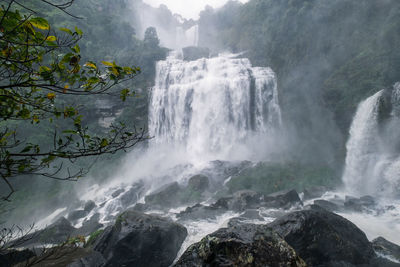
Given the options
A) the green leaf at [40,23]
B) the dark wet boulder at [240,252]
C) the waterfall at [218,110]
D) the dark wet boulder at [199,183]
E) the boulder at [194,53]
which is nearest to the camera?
the green leaf at [40,23]

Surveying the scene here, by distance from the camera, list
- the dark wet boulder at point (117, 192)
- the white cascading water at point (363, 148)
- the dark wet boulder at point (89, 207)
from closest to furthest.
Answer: the white cascading water at point (363, 148) → the dark wet boulder at point (89, 207) → the dark wet boulder at point (117, 192)

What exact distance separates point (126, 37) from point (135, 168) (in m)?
19.0

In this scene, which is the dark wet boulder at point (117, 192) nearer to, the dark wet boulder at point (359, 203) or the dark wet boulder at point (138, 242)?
the dark wet boulder at point (138, 242)

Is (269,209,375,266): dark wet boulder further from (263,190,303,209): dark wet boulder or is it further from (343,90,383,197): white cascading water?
(343,90,383,197): white cascading water

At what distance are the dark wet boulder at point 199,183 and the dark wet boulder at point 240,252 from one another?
12757 millimetres

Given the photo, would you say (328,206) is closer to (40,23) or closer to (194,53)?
(40,23)

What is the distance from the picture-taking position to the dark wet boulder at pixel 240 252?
2836 mm

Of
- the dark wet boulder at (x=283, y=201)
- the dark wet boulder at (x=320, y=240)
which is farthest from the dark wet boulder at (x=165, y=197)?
the dark wet boulder at (x=320, y=240)

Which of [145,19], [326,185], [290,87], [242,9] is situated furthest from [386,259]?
[145,19]

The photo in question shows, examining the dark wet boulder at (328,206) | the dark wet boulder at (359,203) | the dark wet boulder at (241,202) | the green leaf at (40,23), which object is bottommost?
the dark wet boulder at (241,202)

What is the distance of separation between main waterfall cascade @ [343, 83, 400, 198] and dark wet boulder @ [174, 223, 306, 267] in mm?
11970

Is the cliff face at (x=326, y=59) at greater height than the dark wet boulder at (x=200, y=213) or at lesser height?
greater

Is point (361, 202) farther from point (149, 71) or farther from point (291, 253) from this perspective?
point (149, 71)

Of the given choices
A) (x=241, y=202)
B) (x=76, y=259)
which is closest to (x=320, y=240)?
(x=76, y=259)
